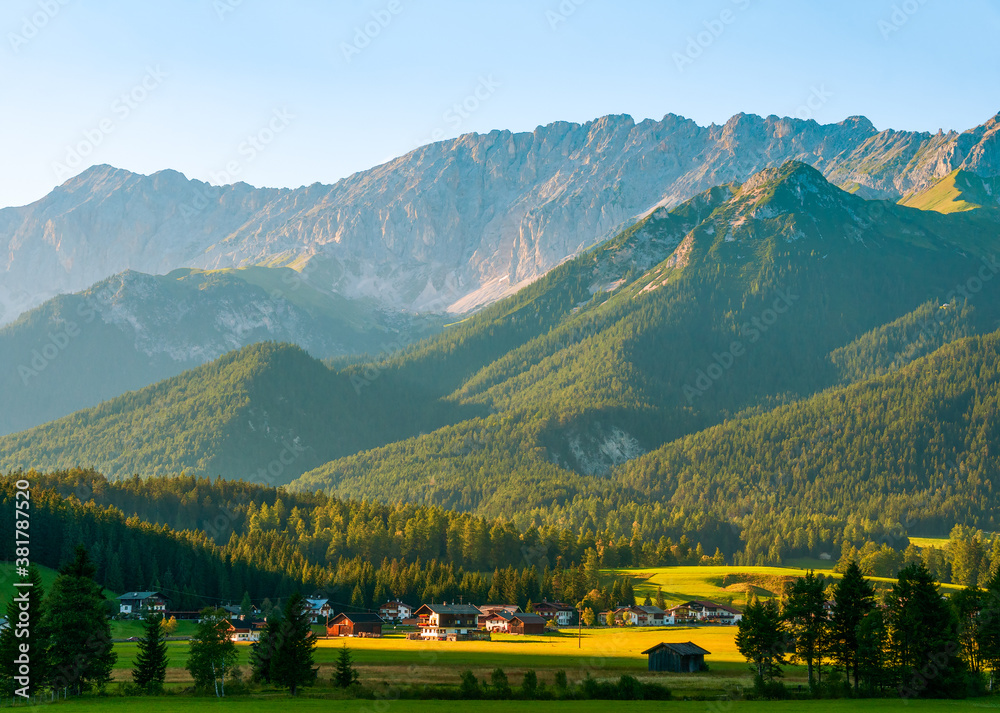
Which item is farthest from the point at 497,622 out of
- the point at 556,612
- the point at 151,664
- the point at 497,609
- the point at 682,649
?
the point at 151,664

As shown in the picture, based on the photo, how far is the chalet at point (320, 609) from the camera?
17825 centimetres

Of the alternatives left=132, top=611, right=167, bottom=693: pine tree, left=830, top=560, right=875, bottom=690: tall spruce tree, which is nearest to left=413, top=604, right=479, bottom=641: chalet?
left=132, top=611, right=167, bottom=693: pine tree

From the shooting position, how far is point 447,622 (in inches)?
6639

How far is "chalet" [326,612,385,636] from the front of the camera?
165750mm

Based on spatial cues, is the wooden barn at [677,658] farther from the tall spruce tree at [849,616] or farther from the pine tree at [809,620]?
the tall spruce tree at [849,616]

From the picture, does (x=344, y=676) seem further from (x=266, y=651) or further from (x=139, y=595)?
(x=139, y=595)

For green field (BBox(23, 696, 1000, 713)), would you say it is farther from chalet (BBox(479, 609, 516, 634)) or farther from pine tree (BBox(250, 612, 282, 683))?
chalet (BBox(479, 609, 516, 634))

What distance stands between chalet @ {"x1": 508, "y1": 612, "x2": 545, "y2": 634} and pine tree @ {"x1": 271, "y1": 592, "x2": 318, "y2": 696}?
7540 cm

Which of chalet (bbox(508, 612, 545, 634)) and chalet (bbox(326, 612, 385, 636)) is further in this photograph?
chalet (bbox(508, 612, 545, 634))

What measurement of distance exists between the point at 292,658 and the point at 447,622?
7211 centimetres

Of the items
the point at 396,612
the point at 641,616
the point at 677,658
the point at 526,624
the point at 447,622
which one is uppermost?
the point at 396,612

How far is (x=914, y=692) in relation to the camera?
9750cm

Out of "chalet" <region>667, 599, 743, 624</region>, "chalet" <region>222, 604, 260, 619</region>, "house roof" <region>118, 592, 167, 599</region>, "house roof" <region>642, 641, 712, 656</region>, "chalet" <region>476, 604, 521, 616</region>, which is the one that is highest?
"house roof" <region>118, 592, 167, 599</region>

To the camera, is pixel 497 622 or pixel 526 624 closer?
pixel 526 624
